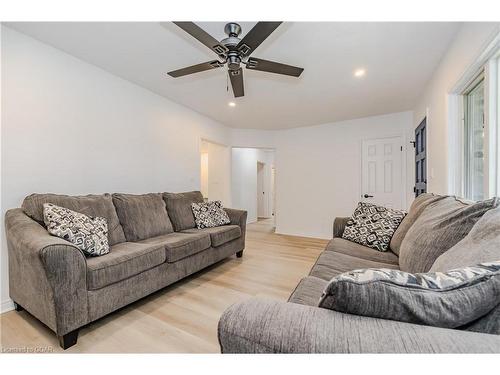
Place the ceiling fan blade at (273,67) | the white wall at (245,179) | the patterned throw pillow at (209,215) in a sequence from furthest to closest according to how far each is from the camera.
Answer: the white wall at (245,179), the patterned throw pillow at (209,215), the ceiling fan blade at (273,67)

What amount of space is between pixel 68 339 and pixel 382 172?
4.76m

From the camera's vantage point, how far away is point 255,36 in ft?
5.30

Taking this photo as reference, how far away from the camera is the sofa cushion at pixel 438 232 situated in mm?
1190

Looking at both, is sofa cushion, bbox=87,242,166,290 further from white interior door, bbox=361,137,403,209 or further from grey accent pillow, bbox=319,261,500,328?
white interior door, bbox=361,137,403,209

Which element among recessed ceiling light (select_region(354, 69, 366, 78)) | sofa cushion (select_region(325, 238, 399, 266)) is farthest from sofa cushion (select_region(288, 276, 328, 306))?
recessed ceiling light (select_region(354, 69, 366, 78))

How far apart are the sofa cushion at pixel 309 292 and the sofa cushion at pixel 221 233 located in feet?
5.33

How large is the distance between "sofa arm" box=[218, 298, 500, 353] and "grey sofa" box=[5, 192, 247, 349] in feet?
4.74

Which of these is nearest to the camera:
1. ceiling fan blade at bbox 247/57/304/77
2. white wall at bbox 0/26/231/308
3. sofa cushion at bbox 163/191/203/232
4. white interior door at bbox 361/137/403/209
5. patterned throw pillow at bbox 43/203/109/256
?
patterned throw pillow at bbox 43/203/109/256

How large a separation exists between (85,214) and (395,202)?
4642mm

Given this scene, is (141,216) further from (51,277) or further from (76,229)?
(51,277)

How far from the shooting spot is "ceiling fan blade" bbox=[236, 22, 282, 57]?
4.87 ft

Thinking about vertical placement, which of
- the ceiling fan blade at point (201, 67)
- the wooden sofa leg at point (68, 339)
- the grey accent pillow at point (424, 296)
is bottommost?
the wooden sofa leg at point (68, 339)

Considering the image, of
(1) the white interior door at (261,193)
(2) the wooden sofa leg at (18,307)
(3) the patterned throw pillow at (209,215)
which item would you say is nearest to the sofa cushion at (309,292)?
(3) the patterned throw pillow at (209,215)

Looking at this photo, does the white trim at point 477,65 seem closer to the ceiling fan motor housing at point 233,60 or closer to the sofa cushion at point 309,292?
the ceiling fan motor housing at point 233,60
